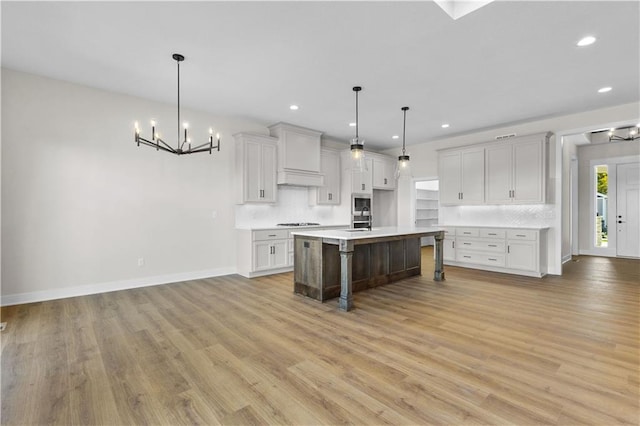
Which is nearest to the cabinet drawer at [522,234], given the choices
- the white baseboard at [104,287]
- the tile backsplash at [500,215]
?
the tile backsplash at [500,215]

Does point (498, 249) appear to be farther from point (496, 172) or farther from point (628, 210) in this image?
point (628, 210)

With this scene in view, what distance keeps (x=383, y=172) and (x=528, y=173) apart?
3122mm

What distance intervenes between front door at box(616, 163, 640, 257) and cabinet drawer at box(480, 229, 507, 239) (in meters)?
4.29

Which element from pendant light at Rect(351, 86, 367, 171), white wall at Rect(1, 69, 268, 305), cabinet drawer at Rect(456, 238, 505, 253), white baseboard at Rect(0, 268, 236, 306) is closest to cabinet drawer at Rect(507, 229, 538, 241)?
cabinet drawer at Rect(456, 238, 505, 253)

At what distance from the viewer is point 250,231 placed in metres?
5.18

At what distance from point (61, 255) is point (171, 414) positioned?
358 centimetres

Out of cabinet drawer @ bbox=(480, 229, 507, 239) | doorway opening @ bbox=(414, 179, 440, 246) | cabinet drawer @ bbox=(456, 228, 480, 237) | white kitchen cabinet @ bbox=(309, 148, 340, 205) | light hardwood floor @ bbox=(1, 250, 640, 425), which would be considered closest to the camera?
light hardwood floor @ bbox=(1, 250, 640, 425)

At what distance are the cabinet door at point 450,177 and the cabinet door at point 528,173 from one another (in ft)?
3.40

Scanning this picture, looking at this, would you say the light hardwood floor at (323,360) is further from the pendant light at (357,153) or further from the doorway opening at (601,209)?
the doorway opening at (601,209)

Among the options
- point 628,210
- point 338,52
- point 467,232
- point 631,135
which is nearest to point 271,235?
point 338,52

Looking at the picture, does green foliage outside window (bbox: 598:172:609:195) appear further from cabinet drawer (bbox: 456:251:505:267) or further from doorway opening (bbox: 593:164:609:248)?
cabinet drawer (bbox: 456:251:505:267)

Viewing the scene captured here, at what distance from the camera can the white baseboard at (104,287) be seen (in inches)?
149

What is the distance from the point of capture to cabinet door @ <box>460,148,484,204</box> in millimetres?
6051

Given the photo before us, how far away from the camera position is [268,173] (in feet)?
18.6
